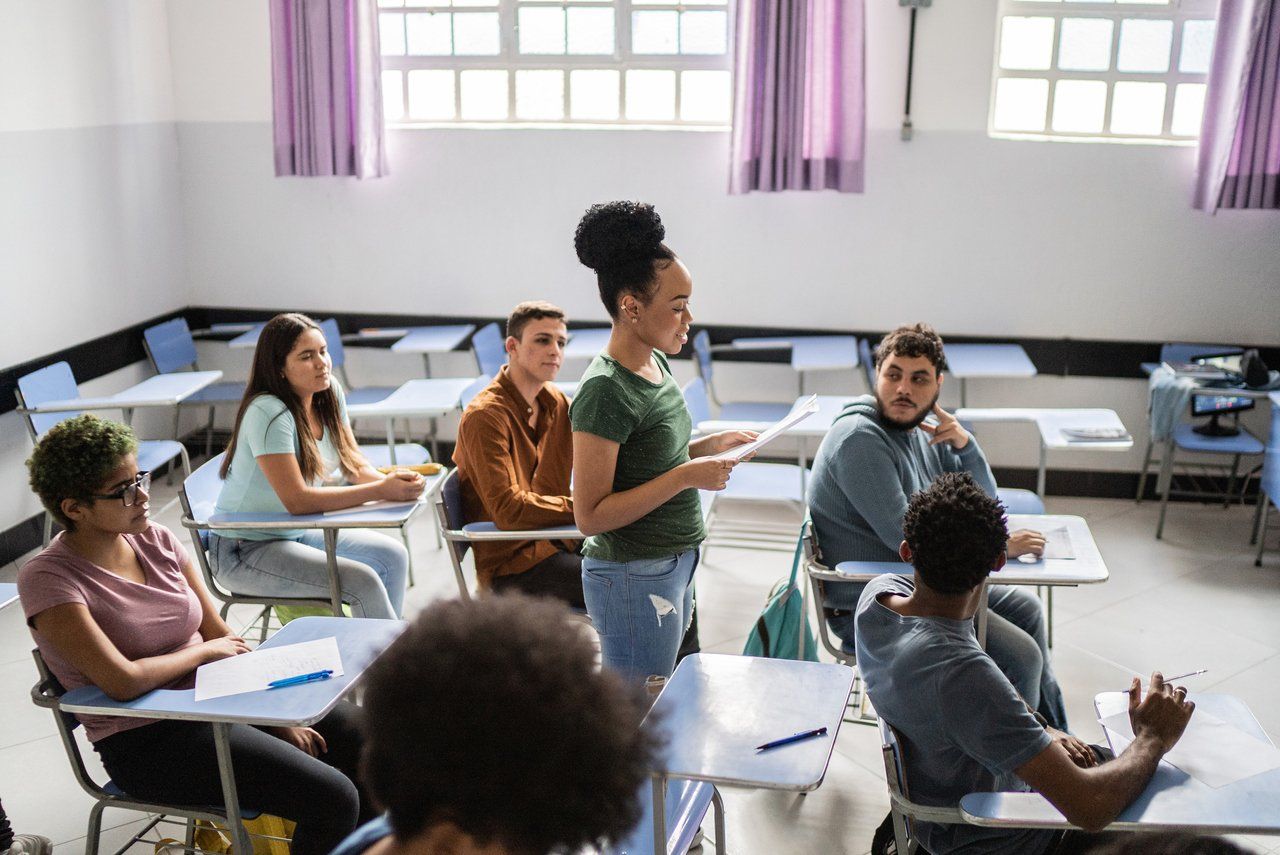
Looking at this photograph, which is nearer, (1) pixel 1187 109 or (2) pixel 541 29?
(1) pixel 1187 109

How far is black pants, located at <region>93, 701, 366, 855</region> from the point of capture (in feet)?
7.92

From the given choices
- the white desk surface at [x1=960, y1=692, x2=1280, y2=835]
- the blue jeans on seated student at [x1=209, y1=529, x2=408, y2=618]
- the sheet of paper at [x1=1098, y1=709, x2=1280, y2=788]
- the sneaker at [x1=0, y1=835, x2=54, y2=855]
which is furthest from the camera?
the blue jeans on seated student at [x1=209, y1=529, x2=408, y2=618]

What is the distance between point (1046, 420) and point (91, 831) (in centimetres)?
351

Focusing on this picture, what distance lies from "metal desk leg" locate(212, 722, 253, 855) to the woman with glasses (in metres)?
0.06

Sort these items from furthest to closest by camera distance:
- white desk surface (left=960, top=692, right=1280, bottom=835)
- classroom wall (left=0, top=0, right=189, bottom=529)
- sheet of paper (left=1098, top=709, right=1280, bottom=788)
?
classroom wall (left=0, top=0, right=189, bottom=529) < sheet of paper (left=1098, top=709, right=1280, bottom=788) < white desk surface (left=960, top=692, right=1280, bottom=835)

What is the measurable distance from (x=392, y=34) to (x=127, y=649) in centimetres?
427

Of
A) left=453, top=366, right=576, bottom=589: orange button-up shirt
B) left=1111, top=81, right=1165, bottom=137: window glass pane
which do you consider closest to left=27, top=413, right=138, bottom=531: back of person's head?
left=453, top=366, right=576, bottom=589: orange button-up shirt

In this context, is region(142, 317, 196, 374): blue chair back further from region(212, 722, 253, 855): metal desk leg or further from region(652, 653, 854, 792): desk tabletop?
region(652, 653, 854, 792): desk tabletop

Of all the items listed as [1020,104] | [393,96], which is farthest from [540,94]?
[1020,104]

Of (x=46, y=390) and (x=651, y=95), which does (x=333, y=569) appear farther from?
(x=651, y=95)

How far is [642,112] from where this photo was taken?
580 centimetres

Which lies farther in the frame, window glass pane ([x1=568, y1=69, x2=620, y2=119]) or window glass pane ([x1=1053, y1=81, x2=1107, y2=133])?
window glass pane ([x1=568, y1=69, x2=620, y2=119])

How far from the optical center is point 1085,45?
5.43 metres

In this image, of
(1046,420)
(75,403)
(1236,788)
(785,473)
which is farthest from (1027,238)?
(75,403)
